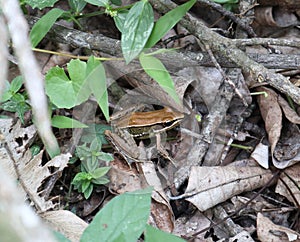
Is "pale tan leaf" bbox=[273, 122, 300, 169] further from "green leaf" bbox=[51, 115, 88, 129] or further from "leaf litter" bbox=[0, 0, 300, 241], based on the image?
"green leaf" bbox=[51, 115, 88, 129]

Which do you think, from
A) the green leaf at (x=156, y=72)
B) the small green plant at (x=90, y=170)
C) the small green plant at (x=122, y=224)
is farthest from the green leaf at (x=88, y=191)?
the small green plant at (x=122, y=224)

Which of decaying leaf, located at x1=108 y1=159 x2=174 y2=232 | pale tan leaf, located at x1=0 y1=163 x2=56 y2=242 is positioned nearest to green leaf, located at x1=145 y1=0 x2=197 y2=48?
decaying leaf, located at x1=108 y1=159 x2=174 y2=232

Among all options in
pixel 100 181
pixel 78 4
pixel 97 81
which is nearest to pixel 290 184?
pixel 100 181

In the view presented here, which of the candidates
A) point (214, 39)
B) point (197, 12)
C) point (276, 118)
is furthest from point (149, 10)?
point (276, 118)

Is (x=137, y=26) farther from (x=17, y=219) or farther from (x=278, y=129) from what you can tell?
(x=17, y=219)

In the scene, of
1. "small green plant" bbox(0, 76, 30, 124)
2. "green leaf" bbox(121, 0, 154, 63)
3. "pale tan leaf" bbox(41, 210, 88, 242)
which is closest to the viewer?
"pale tan leaf" bbox(41, 210, 88, 242)

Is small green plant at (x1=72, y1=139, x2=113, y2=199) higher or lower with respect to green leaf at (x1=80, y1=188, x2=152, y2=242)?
lower
